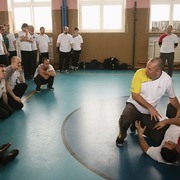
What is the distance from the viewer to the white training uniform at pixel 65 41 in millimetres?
9117

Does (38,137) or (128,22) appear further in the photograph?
(128,22)

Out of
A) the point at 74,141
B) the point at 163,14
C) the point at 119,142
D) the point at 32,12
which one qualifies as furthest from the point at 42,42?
the point at 119,142

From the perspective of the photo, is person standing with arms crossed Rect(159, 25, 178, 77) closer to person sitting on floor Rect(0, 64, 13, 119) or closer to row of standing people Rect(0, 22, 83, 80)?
row of standing people Rect(0, 22, 83, 80)

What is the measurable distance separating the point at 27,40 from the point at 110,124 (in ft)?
14.9

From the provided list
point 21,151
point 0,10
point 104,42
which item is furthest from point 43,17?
point 21,151

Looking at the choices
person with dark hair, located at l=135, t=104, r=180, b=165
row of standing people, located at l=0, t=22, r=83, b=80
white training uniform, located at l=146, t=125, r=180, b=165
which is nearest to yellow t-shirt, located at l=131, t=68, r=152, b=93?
person with dark hair, located at l=135, t=104, r=180, b=165

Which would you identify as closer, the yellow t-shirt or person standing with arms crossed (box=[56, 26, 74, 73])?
the yellow t-shirt

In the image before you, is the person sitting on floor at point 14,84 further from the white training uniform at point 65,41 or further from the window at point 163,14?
the window at point 163,14

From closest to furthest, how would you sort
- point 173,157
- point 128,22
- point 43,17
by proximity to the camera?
point 173,157
point 128,22
point 43,17

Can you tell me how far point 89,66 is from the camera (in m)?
10.1

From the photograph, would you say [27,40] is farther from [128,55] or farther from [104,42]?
[128,55]

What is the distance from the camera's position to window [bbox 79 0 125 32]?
9883 millimetres

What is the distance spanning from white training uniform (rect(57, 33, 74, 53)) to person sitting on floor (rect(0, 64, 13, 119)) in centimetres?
470

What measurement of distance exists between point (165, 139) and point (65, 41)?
678 centimetres
